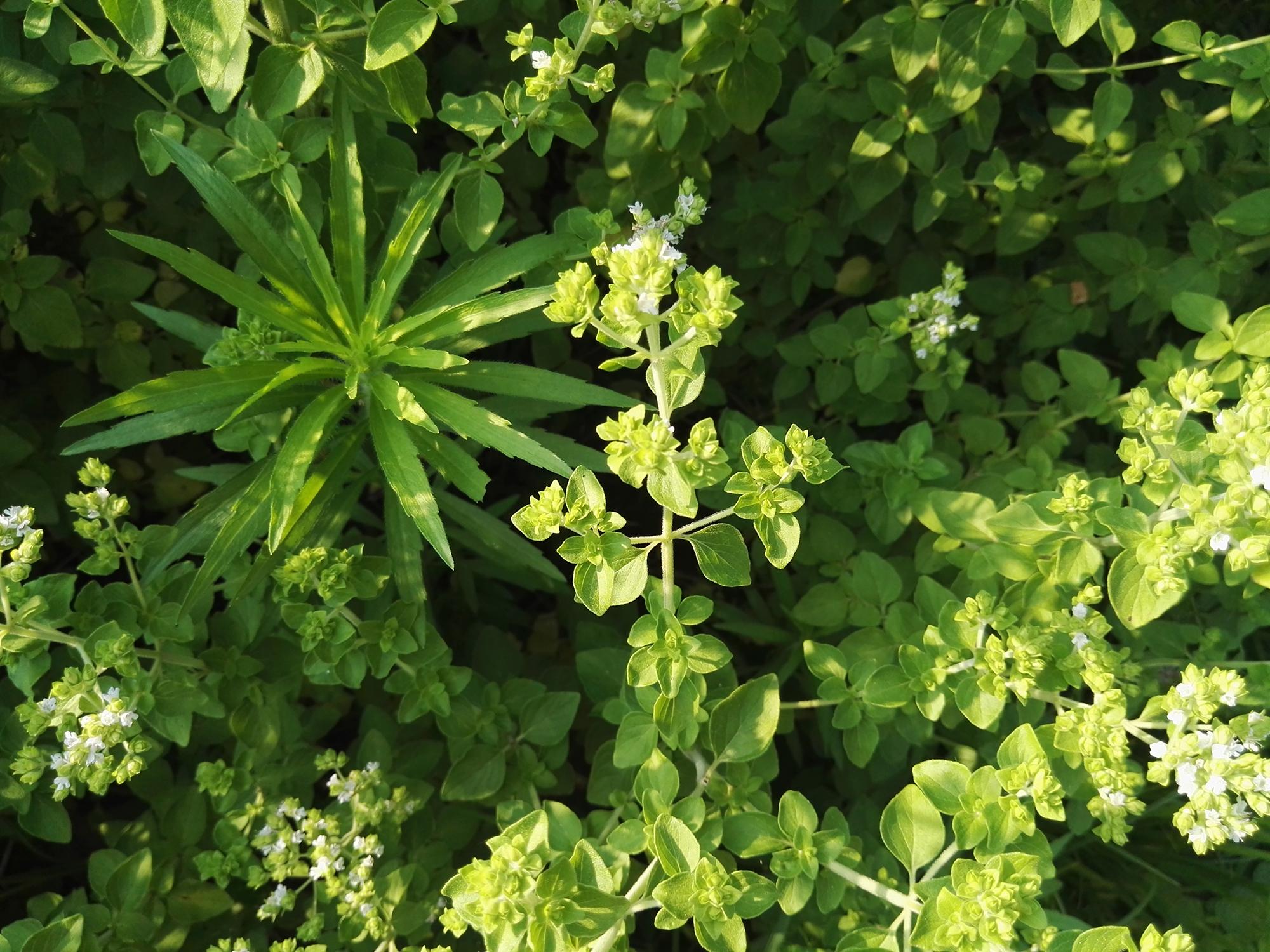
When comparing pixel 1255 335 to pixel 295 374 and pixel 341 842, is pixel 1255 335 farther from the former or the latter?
pixel 341 842

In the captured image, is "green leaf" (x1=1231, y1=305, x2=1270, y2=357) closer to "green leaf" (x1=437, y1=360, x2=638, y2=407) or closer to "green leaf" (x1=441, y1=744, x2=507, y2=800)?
"green leaf" (x1=437, y1=360, x2=638, y2=407)

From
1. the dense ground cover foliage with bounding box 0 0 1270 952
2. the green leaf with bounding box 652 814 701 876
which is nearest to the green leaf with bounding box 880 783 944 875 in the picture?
the dense ground cover foliage with bounding box 0 0 1270 952

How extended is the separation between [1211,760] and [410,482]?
1.36 meters

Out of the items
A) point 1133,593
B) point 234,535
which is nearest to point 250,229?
point 234,535

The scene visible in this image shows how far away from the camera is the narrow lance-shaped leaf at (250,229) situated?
176 centimetres

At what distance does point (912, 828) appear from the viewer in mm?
1627

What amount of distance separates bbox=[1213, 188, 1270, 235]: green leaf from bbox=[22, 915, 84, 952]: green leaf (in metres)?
2.68

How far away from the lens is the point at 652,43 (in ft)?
8.59

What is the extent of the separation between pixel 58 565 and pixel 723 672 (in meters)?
1.99

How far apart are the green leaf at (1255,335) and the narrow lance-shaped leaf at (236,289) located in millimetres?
1837

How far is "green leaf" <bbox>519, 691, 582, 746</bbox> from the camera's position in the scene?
204cm

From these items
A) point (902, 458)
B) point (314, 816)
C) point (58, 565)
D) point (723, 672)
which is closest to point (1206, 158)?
point (902, 458)

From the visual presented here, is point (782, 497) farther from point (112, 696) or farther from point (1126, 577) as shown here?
point (112, 696)

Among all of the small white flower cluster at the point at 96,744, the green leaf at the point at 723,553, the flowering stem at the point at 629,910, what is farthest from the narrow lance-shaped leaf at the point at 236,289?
the flowering stem at the point at 629,910
